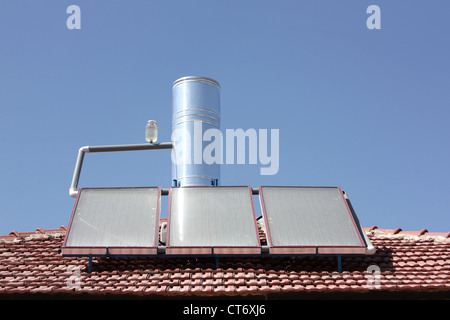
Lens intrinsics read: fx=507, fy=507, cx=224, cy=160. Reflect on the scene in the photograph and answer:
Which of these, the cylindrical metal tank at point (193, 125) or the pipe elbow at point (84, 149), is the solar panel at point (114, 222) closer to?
the cylindrical metal tank at point (193, 125)

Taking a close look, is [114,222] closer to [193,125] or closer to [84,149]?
[84,149]

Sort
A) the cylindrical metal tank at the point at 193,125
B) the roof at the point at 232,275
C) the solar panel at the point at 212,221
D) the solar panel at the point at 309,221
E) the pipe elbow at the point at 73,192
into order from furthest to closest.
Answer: the cylindrical metal tank at the point at 193,125 → the pipe elbow at the point at 73,192 → the solar panel at the point at 309,221 → the solar panel at the point at 212,221 → the roof at the point at 232,275

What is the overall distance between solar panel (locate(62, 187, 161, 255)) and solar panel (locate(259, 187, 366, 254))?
6.89 ft

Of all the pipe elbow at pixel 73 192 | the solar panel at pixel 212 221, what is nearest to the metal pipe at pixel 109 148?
the pipe elbow at pixel 73 192

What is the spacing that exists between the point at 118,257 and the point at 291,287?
310 centimetres

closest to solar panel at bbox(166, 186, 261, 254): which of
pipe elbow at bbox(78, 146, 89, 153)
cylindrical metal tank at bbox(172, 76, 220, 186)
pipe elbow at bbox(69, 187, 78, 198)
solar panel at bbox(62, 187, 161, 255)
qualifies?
solar panel at bbox(62, 187, 161, 255)

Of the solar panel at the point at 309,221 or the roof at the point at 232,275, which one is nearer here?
the roof at the point at 232,275

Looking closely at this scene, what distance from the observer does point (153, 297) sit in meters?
7.76

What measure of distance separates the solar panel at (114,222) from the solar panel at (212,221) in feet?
1.16

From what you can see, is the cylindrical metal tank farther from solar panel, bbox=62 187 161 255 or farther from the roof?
the roof

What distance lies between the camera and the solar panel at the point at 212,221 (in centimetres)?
847
